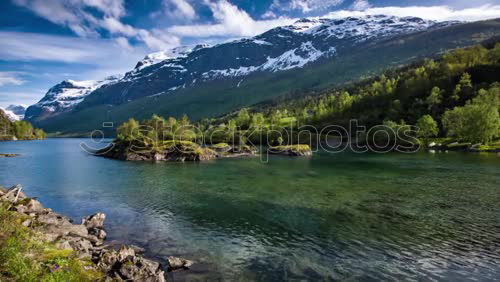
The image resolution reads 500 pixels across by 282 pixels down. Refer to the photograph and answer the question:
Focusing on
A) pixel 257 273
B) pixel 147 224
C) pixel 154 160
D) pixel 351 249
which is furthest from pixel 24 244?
pixel 154 160

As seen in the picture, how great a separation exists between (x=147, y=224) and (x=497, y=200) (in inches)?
2182

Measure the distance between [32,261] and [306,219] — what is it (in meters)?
33.3

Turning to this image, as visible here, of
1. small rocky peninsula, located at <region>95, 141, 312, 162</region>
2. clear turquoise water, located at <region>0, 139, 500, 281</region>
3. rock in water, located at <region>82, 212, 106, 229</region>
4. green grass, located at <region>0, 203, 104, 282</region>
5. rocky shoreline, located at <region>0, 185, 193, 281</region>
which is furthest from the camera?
small rocky peninsula, located at <region>95, 141, 312, 162</region>

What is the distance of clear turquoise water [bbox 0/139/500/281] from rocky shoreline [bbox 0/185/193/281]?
1913 millimetres

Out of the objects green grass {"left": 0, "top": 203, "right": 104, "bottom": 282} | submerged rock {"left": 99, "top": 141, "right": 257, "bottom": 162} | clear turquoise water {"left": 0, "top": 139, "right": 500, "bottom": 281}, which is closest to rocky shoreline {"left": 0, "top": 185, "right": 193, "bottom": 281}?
green grass {"left": 0, "top": 203, "right": 104, "bottom": 282}

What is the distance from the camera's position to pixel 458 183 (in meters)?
70.4

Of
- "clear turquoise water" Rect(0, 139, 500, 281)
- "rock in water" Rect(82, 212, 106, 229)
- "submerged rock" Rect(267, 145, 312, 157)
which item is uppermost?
"submerged rock" Rect(267, 145, 312, 157)

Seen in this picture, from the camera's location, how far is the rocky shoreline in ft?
88.4

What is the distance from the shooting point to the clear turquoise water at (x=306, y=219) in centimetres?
3050

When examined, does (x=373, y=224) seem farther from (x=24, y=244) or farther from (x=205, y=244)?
(x=24, y=244)

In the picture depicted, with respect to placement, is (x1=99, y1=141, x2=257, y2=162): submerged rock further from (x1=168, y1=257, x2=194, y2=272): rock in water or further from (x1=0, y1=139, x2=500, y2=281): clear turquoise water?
(x1=168, y1=257, x2=194, y2=272): rock in water

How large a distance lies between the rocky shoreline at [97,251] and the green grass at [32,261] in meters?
1.42

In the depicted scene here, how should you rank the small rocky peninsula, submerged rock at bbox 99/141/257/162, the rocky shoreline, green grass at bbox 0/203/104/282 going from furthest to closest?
the small rocky peninsula
submerged rock at bbox 99/141/257/162
the rocky shoreline
green grass at bbox 0/203/104/282

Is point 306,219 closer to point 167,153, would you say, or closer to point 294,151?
point 167,153
